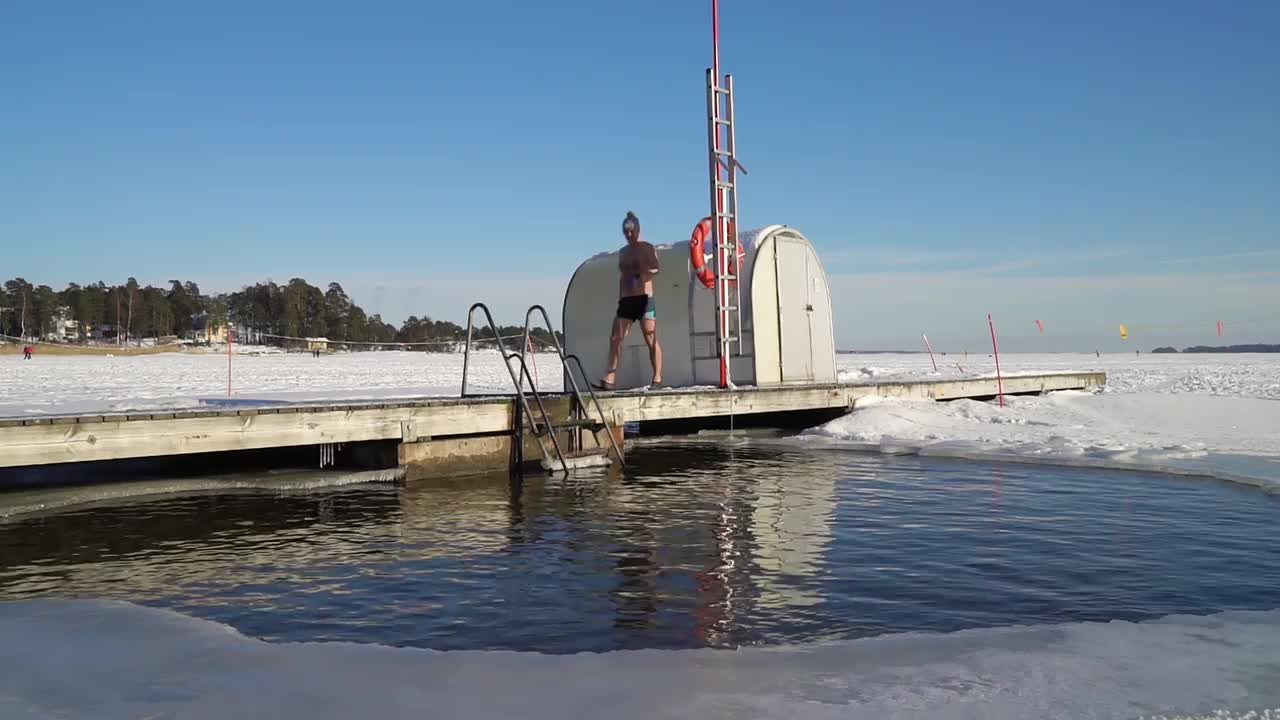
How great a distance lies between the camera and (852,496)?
9492 mm

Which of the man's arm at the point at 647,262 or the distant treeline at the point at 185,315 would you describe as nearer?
the man's arm at the point at 647,262

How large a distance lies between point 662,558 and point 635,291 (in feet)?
25.5

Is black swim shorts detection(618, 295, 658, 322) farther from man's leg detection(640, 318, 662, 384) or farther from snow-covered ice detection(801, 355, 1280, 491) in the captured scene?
snow-covered ice detection(801, 355, 1280, 491)

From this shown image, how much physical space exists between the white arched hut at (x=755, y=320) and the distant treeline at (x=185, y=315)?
103 m

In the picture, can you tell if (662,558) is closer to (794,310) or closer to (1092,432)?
(1092,432)

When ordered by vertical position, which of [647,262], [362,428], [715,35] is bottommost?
[362,428]

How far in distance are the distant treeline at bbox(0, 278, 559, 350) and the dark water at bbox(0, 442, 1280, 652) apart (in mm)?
110665

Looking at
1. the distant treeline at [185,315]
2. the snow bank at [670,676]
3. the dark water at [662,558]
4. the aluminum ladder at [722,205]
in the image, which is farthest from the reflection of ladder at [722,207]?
the distant treeline at [185,315]

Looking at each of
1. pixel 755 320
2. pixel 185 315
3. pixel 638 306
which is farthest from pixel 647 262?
pixel 185 315

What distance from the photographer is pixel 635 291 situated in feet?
46.3

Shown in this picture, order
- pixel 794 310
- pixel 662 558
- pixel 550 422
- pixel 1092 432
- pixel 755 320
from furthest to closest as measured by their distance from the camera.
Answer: pixel 794 310 → pixel 755 320 → pixel 1092 432 → pixel 550 422 → pixel 662 558

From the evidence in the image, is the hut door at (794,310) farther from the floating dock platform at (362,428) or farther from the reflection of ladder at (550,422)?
the reflection of ladder at (550,422)

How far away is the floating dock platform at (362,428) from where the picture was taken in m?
8.55

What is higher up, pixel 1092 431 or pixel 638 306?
pixel 638 306
